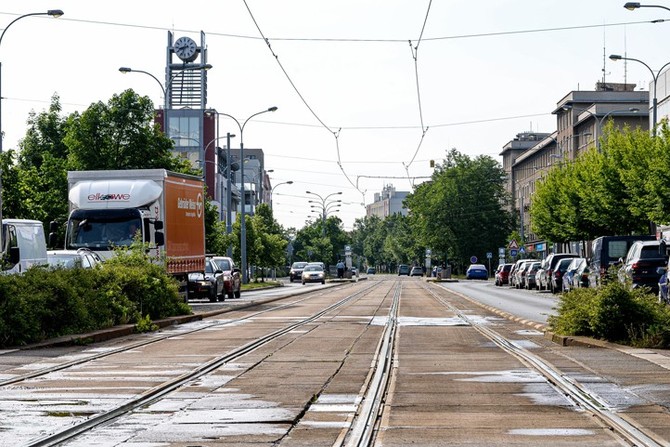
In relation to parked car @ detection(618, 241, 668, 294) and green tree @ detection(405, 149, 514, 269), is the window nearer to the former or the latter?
green tree @ detection(405, 149, 514, 269)

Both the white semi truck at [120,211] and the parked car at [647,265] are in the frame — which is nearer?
the parked car at [647,265]

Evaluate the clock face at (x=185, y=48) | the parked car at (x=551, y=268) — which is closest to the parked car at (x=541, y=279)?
the parked car at (x=551, y=268)

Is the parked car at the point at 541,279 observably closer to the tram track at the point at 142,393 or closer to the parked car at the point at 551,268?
the parked car at the point at 551,268

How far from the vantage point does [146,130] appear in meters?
47.4

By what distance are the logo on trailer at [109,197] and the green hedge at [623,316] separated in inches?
710

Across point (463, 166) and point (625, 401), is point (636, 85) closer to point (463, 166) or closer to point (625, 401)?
point (463, 166)

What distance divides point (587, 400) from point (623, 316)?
8.07 meters

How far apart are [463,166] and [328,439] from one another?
142 metres

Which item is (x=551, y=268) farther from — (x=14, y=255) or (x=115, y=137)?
(x=14, y=255)

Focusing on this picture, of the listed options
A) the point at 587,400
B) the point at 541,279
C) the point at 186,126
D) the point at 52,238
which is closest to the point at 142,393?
the point at 587,400

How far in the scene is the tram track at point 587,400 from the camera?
9.27m

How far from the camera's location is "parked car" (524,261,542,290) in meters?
67.0

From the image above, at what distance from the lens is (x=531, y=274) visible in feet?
222

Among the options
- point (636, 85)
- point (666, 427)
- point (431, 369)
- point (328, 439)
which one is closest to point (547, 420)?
point (666, 427)
